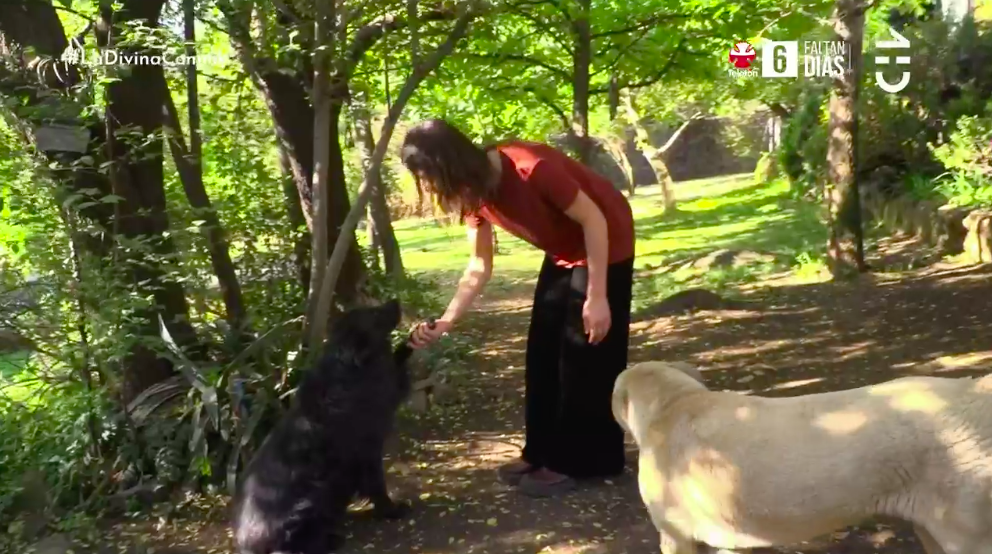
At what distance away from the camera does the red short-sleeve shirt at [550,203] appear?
10.9ft

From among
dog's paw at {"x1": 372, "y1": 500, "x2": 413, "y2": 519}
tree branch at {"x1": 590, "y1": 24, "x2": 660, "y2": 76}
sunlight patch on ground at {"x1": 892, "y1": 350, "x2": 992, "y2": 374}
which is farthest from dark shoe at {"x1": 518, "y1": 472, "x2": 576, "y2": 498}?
tree branch at {"x1": 590, "y1": 24, "x2": 660, "y2": 76}

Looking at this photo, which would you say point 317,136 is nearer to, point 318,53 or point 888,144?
point 318,53

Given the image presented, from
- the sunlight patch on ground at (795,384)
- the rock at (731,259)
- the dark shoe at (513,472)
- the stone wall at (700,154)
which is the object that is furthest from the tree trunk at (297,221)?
the stone wall at (700,154)

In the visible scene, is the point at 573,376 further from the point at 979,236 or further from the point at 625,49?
the point at 625,49

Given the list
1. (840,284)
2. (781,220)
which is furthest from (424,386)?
(781,220)

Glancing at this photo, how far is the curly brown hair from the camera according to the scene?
3.13 meters

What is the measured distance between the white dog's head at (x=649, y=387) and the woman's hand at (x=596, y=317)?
589 millimetres

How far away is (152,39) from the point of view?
395 cm

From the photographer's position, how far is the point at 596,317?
136 inches

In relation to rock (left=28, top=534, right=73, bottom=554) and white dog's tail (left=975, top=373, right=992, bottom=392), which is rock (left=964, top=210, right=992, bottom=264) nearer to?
white dog's tail (left=975, top=373, right=992, bottom=392)

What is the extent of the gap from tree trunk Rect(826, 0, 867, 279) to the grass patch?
48 cm

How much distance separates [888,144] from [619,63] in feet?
14.1

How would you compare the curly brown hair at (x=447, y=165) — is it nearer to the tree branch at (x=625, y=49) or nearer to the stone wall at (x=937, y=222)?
the tree branch at (x=625, y=49)

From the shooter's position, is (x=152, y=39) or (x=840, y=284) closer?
(x=152, y=39)
